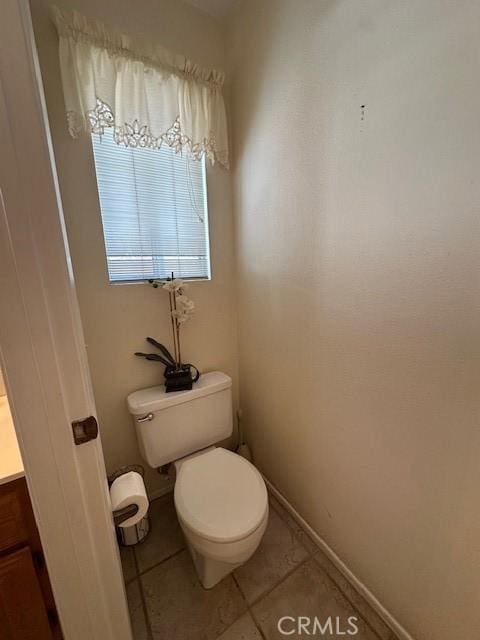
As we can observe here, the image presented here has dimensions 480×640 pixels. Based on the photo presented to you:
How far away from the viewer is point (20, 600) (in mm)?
648

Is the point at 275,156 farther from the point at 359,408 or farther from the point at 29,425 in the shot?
the point at 29,425

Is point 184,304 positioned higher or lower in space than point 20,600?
higher

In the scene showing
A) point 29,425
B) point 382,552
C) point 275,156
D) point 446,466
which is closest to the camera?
point 29,425

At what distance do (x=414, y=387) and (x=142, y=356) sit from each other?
1.15 metres

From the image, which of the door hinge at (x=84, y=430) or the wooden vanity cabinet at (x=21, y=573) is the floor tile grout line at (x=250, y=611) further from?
the door hinge at (x=84, y=430)

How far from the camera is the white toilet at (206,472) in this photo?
0.94 m

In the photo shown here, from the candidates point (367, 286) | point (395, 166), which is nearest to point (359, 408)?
point (367, 286)

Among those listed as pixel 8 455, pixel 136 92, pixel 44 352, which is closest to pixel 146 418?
pixel 8 455

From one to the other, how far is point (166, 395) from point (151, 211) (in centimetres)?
89

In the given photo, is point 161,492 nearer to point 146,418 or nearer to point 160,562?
point 160,562

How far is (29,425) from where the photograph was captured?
488 mm

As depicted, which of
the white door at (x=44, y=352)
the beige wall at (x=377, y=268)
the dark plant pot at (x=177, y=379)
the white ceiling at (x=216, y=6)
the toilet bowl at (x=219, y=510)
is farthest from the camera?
the dark plant pot at (x=177, y=379)

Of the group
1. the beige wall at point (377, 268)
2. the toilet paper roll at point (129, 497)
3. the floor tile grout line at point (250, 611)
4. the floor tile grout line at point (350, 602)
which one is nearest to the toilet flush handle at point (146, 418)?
the toilet paper roll at point (129, 497)

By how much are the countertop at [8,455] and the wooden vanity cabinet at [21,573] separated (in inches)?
0.8
